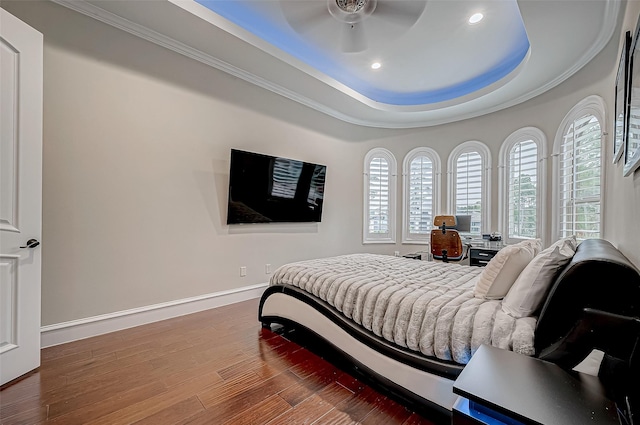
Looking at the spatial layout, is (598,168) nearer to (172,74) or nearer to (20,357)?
(172,74)

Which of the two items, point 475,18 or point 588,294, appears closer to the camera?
point 588,294

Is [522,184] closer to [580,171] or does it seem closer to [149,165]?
[580,171]

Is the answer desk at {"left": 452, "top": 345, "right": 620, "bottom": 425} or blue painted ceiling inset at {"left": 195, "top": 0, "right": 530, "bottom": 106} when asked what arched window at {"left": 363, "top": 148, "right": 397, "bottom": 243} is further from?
desk at {"left": 452, "top": 345, "right": 620, "bottom": 425}

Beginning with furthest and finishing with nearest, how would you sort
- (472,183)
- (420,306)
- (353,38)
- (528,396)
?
(472,183) → (353,38) → (420,306) → (528,396)

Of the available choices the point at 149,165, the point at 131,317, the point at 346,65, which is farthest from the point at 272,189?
the point at 131,317

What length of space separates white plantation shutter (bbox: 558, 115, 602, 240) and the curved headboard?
2.52m

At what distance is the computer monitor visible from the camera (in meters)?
4.65

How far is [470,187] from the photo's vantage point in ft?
16.0

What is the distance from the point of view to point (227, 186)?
3498mm

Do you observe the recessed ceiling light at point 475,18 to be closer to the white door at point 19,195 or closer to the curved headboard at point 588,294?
the curved headboard at point 588,294

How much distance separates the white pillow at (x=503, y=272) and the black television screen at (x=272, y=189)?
9.14ft

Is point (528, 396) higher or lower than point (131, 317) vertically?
higher

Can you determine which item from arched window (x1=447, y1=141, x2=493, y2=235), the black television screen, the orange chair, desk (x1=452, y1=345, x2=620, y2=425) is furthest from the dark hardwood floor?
arched window (x1=447, y1=141, x2=493, y2=235)

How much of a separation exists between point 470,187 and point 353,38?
10.9 ft
